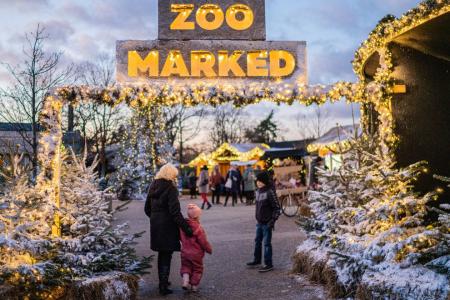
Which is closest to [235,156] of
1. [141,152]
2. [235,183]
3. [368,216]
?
[141,152]

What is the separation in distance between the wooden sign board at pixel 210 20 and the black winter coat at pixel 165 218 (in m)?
3.92

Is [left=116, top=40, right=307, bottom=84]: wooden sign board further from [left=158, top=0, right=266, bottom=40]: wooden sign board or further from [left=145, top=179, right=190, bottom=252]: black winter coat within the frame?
[left=145, top=179, right=190, bottom=252]: black winter coat

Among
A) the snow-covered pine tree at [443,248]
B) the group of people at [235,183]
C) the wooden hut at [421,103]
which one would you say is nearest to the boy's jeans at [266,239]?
the wooden hut at [421,103]

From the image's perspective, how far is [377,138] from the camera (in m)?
8.19

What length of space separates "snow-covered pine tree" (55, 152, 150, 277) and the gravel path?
65 centimetres

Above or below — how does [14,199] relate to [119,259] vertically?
above

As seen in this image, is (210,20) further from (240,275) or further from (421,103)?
(240,275)

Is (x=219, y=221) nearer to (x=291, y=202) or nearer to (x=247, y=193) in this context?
(x=291, y=202)

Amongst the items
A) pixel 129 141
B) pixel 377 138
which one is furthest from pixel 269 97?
pixel 129 141

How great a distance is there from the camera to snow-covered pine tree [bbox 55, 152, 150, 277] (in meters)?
6.41

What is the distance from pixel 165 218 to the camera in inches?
274

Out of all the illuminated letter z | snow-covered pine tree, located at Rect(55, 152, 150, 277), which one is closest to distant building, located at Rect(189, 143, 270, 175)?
the illuminated letter z

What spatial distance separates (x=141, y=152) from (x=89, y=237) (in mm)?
21327

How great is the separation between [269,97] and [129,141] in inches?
803
